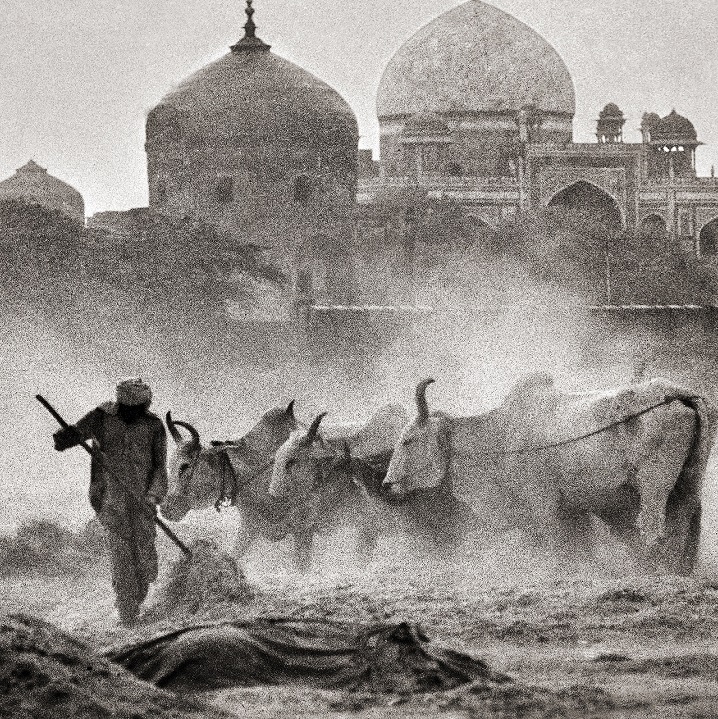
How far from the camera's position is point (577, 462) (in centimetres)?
1305

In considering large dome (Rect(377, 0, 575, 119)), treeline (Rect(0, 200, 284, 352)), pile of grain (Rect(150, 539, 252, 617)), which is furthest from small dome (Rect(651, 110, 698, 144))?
pile of grain (Rect(150, 539, 252, 617))

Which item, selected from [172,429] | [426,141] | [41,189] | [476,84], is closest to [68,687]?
[172,429]

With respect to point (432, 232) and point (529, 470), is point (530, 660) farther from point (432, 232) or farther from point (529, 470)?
point (432, 232)

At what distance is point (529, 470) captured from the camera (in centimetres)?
1339

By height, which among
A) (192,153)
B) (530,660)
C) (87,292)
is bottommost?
(530,660)

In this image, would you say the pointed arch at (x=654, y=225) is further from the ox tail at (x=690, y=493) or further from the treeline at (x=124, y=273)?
the ox tail at (x=690, y=493)

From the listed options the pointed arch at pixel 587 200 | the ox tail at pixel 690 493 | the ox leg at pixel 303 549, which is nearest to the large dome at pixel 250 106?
the pointed arch at pixel 587 200

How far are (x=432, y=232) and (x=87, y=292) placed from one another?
44.5ft

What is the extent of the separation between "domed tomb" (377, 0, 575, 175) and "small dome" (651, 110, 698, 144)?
2636 millimetres

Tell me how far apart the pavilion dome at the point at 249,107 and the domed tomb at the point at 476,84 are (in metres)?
9.20

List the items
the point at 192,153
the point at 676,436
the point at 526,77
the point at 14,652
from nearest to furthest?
1. the point at 14,652
2. the point at 676,436
3. the point at 192,153
4. the point at 526,77

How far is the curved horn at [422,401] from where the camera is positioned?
44.3ft

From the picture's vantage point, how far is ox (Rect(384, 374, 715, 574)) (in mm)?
12445

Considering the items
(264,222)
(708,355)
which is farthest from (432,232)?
(708,355)
